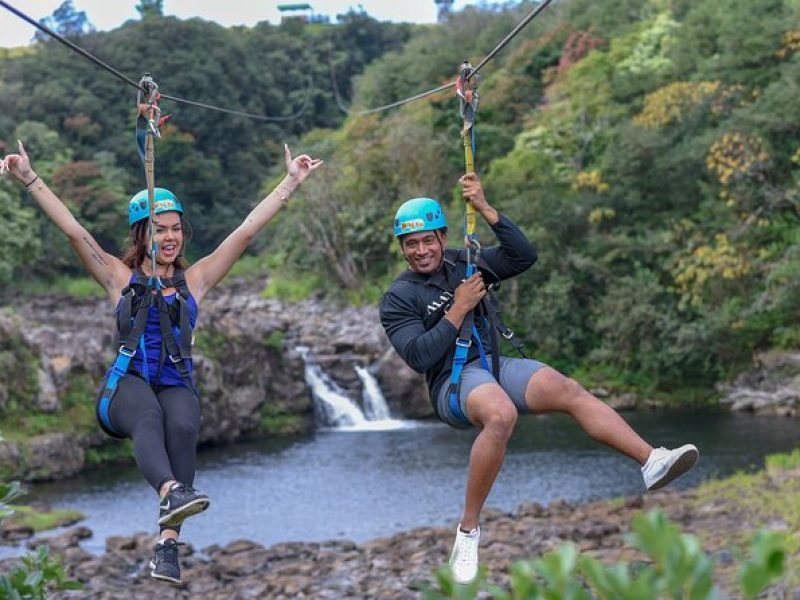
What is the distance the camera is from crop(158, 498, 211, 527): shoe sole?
4.82m

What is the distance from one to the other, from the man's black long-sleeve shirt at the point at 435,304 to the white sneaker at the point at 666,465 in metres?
0.91

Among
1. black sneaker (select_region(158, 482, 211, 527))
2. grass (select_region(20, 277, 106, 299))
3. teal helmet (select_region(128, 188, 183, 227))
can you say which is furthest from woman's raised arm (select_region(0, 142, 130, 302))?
grass (select_region(20, 277, 106, 299))

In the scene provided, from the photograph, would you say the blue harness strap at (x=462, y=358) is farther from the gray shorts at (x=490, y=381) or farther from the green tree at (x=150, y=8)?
the green tree at (x=150, y=8)

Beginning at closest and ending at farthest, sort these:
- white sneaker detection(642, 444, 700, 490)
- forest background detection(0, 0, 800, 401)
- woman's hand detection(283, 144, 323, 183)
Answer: white sneaker detection(642, 444, 700, 490), woman's hand detection(283, 144, 323, 183), forest background detection(0, 0, 800, 401)

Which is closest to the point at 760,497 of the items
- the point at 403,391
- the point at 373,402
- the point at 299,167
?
the point at 403,391

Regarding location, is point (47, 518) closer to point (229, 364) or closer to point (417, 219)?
point (229, 364)

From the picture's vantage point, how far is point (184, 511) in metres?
4.84

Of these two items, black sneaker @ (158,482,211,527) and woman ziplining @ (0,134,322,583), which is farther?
woman ziplining @ (0,134,322,583)

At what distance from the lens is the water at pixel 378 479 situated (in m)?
21.6

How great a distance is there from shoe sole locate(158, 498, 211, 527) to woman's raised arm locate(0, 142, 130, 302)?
45.5 inches

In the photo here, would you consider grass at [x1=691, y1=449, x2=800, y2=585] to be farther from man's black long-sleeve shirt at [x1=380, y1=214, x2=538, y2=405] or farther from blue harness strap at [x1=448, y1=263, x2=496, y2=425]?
blue harness strap at [x1=448, y1=263, x2=496, y2=425]

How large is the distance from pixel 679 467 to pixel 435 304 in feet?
4.25

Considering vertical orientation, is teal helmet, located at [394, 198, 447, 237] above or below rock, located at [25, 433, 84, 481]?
above

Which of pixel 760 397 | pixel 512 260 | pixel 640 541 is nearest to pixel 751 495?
pixel 760 397
